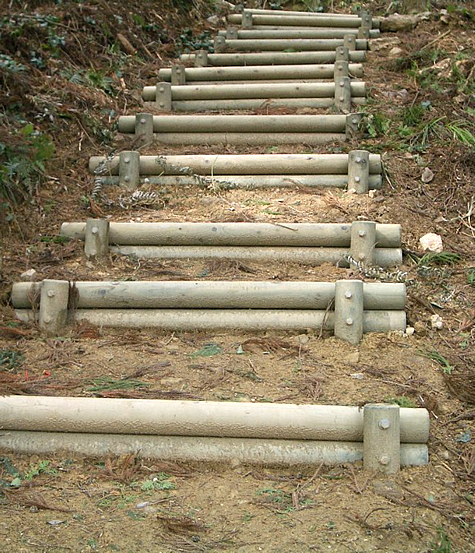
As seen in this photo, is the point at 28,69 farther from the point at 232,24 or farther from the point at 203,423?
the point at 203,423

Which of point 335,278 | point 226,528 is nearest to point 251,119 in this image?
point 335,278

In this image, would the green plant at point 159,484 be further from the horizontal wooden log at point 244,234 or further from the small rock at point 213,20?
the small rock at point 213,20

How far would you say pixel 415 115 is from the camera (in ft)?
23.0

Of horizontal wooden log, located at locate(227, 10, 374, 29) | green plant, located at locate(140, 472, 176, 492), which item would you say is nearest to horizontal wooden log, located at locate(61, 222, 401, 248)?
green plant, located at locate(140, 472, 176, 492)

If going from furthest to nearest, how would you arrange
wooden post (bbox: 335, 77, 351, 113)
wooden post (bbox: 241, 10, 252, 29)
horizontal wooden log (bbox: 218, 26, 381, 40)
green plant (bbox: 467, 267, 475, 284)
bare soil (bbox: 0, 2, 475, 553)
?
wooden post (bbox: 241, 10, 252, 29), horizontal wooden log (bbox: 218, 26, 381, 40), wooden post (bbox: 335, 77, 351, 113), green plant (bbox: 467, 267, 475, 284), bare soil (bbox: 0, 2, 475, 553)

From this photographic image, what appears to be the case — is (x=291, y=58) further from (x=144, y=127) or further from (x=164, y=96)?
(x=144, y=127)

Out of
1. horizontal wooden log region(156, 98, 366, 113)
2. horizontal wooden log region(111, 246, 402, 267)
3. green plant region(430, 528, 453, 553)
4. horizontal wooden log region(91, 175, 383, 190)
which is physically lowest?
green plant region(430, 528, 453, 553)

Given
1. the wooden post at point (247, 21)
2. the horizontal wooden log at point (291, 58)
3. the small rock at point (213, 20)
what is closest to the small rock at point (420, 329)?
the horizontal wooden log at point (291, 58)

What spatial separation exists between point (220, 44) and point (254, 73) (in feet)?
4.08

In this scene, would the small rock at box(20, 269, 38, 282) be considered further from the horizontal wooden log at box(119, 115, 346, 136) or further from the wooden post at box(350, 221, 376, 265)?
the horizontal wooden log at box(119, 115, 346, 136)

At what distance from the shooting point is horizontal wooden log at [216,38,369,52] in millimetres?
9133

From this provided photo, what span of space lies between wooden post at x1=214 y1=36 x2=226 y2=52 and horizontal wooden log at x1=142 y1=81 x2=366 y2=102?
1690mm

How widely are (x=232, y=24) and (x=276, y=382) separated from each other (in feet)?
24.3

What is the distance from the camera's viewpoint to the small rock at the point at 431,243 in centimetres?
545
